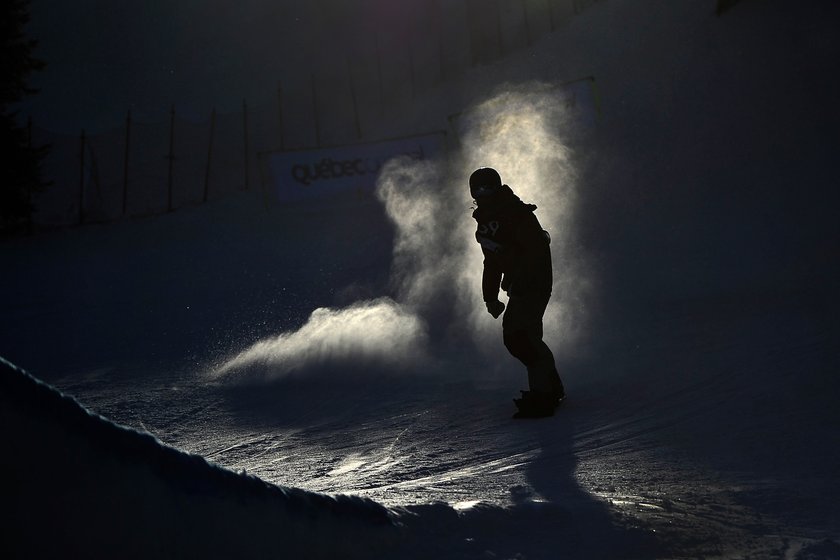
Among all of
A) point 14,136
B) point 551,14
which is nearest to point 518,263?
point 14,136

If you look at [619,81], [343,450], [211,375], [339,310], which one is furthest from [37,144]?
[343,450]

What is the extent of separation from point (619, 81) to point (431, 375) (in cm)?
2023

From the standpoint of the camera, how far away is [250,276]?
17812mm

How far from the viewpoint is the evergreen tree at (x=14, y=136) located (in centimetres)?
2589

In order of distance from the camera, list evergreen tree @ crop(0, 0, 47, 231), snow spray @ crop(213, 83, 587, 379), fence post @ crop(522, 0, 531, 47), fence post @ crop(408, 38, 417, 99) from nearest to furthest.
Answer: snow spray @ crop(213, 83, 587, 379)
evergreen tree @ crop(0, 0, 47, 231)
fence post @ crop(522, 0, 531, 47)
fence post @ crop(408, 38, 417, 99)

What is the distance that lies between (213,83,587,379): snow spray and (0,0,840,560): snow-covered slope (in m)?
0.07

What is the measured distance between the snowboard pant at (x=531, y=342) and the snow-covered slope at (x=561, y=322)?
0.36 meters

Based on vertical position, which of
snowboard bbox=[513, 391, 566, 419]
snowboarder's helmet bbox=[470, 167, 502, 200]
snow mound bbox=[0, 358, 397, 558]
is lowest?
snowboard bbox=[513, 391, 566, 419]

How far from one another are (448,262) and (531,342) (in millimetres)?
8888

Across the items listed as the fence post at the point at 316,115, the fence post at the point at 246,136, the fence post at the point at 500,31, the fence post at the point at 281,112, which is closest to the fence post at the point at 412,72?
the fence post at the point at 500,31

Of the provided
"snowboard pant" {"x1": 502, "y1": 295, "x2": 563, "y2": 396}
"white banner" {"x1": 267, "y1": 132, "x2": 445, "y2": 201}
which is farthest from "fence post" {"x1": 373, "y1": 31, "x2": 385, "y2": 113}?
"snowboard pant" {"x1": 502, "y1": 295, "x2": 563, "y2": 396}

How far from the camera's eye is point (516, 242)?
6.82 metres

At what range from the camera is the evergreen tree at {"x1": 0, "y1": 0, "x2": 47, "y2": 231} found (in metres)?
25.9

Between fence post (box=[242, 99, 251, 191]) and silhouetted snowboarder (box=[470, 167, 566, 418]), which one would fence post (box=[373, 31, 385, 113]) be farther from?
silhouetted snowboarder (box=[470, 167, 566, 418])
